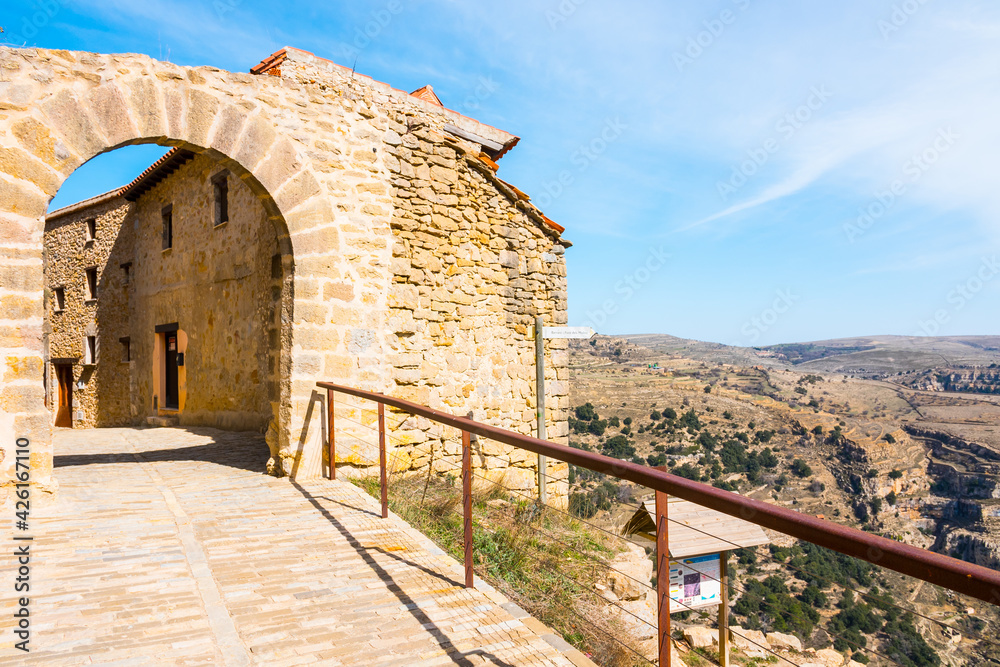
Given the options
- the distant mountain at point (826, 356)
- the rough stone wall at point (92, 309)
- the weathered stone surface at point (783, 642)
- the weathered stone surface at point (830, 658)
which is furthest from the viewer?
the distant mountain at point (826, 356)

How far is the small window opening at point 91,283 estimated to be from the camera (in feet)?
53.3

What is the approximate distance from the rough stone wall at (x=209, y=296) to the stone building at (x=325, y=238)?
10 centimetres

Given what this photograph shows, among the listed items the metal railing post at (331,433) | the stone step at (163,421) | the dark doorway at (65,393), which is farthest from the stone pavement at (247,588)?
the dark doorway at (65,393)

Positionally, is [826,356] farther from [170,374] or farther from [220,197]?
[220,197]

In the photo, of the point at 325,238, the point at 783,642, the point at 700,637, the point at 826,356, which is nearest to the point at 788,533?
the point at 325,238

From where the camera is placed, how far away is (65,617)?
9.43 ft

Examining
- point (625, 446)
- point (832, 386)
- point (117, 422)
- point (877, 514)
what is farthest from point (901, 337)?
point (117, 422)

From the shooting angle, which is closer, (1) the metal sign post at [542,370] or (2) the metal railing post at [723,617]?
(2) the metal railing post at [723,617]

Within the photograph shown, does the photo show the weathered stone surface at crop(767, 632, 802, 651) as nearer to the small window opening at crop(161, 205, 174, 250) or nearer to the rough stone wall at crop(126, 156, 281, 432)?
the rough stone wall at crop(126, 156, 281, 432)

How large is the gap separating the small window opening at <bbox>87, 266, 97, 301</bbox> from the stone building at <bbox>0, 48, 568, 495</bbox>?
9233mm

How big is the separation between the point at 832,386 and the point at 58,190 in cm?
5082

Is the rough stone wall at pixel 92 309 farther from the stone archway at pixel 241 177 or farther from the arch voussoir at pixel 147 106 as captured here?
the arch voussoir at pixel 147 106

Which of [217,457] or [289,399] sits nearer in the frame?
[289,399]

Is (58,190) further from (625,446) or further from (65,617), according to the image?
(625,446)
